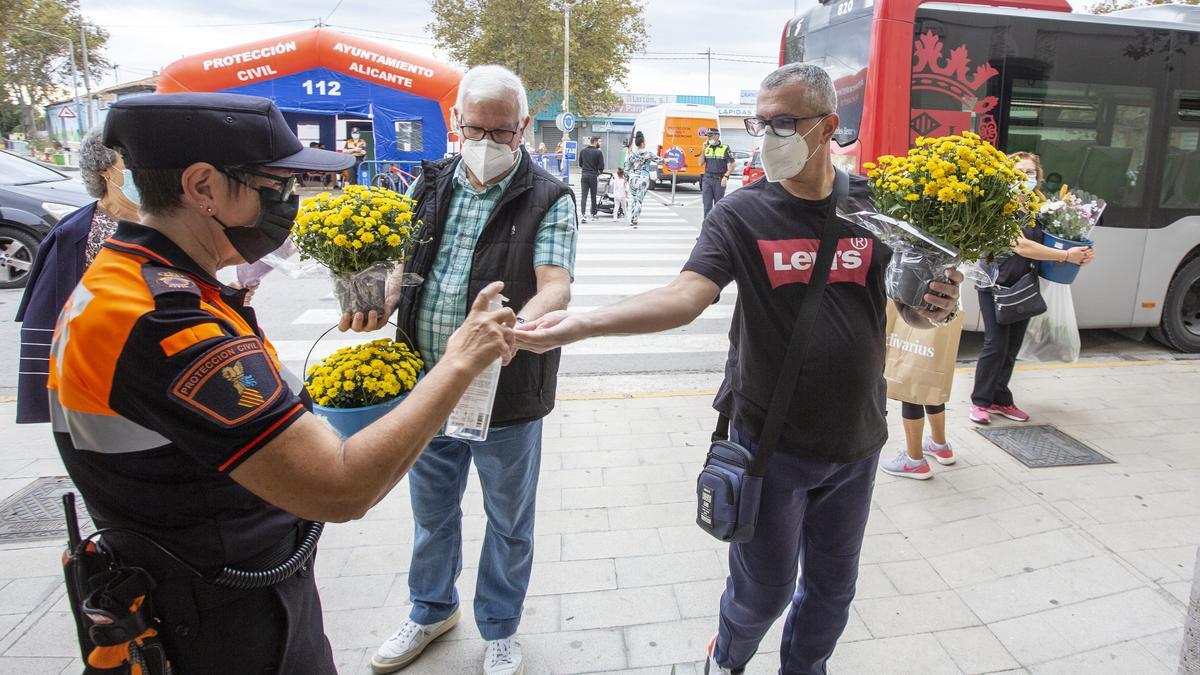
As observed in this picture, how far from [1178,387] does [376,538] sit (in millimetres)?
6434

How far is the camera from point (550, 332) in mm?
2068

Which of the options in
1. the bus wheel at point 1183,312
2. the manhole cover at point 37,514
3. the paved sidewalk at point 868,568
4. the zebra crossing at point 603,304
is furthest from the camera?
the bus wheel at point 1183,312

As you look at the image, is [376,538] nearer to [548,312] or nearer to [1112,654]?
[548,312]

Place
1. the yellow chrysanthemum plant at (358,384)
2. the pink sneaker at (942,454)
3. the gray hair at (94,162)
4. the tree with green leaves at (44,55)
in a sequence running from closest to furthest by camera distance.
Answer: the yellow chrysanthemum plant at (358,384) < the gray hair at (94,162) < the pink sneaker at (942,454) < the tree with green leaves at (44,55)

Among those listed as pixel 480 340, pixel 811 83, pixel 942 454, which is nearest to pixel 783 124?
pixel 811 83

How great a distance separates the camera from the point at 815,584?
241 cm

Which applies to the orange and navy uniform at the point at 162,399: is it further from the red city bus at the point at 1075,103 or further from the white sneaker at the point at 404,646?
the red city bus at the point at 1075,103

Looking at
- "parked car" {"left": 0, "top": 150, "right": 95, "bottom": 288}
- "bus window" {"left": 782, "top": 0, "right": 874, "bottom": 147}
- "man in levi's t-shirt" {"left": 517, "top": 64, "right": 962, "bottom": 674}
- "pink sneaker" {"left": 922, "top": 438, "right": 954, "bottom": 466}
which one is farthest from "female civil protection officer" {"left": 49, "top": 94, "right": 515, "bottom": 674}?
"parked car" {"left": 0, "top": 150, "right": 95, "bottom": 288}

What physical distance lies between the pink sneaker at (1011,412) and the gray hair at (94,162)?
219 inches

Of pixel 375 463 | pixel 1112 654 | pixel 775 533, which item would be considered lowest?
pixel 1112 654

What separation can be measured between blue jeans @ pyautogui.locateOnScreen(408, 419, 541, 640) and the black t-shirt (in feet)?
2.82

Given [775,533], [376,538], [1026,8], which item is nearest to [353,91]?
[1026,8]

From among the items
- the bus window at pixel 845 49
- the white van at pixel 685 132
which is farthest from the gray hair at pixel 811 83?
the white van at pixel 685 132

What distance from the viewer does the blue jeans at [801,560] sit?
2.28m
